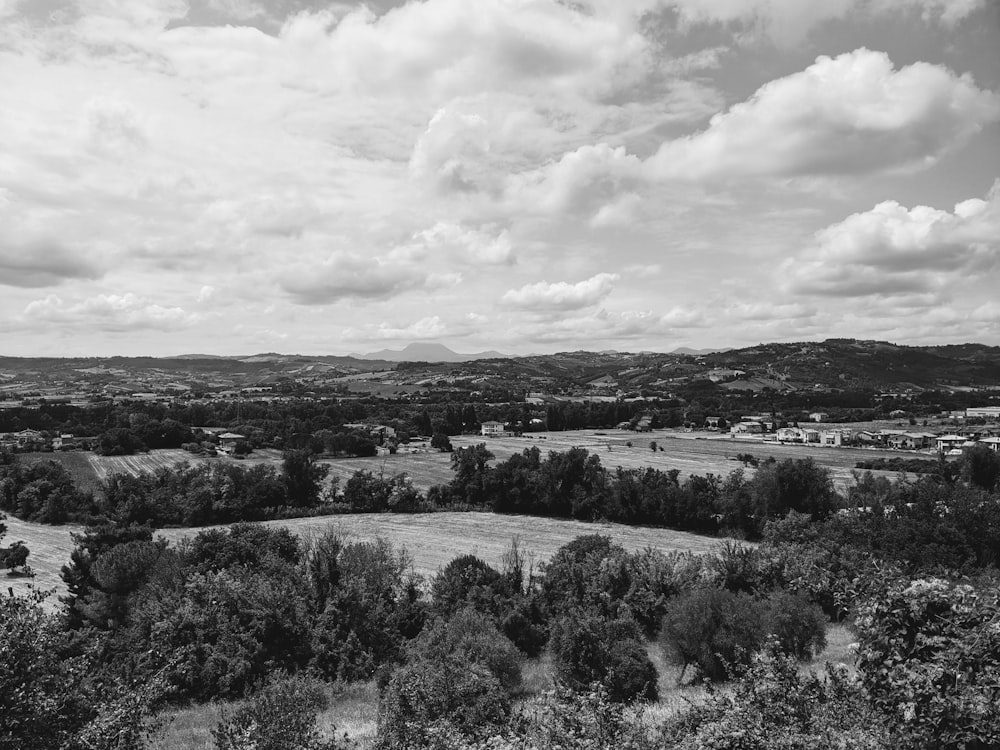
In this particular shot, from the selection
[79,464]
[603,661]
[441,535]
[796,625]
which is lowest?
[441,535]

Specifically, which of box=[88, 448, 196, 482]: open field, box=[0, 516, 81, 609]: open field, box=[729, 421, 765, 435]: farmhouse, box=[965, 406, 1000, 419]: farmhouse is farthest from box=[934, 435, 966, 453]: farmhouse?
box=[88, 448, 196, 482]: open field

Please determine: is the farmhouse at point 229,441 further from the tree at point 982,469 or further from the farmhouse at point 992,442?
the farmhouse at point 992,442

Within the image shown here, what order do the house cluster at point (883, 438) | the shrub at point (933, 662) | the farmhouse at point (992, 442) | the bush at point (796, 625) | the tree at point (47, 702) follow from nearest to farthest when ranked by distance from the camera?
the shrub at point (933, 662), the tree at point (47, 702), the bush at point (796, 625), the farmhouse at point (992, 442), the house cluster at point (883, 438)

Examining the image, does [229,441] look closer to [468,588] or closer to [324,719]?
[468,588]

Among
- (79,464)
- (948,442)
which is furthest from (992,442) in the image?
(79,464)

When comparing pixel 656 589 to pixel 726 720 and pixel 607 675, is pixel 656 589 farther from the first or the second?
pixel 726 720

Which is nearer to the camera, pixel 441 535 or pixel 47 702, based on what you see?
pixel 47 702

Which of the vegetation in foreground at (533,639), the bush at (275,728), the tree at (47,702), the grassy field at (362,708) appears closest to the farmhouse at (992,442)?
the vegetation in foreground at (533,639)
